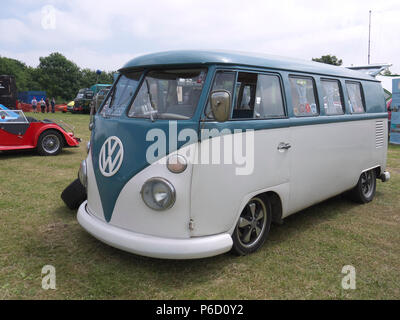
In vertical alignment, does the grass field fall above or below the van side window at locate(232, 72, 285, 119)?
below

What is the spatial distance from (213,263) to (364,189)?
11.8ft

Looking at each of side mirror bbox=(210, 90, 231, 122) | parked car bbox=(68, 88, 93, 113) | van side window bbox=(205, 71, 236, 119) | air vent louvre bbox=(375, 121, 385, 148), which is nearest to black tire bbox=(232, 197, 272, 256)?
side mirror bbox=(210, 90, 231, 122)

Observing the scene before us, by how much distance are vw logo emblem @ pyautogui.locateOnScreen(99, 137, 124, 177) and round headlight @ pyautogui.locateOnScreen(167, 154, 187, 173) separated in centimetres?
54

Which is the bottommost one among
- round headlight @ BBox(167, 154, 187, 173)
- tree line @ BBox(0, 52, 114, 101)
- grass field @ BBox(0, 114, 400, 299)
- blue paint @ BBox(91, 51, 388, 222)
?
grass field @ BBox(0, 114, 400, 299)

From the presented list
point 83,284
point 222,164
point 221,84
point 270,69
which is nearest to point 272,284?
point 222,164

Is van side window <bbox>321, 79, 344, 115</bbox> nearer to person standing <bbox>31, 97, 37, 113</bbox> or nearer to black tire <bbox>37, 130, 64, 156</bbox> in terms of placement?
black tire <bbox>37, 130, 64, 156</bbox>

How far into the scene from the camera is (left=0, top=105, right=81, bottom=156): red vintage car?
8.60 meters

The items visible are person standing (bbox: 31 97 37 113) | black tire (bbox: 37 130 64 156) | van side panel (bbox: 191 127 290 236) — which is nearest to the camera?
van side panel (bbox: 191 127 290 236)

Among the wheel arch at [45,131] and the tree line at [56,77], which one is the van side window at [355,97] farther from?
the tree line at [56,77]

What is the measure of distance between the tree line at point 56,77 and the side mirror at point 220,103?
2399 inches

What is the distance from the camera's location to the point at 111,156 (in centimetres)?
337

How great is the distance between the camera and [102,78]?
62.9 m

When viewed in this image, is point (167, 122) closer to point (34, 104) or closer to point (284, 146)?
point (284, 146)

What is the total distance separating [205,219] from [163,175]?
551 mm
